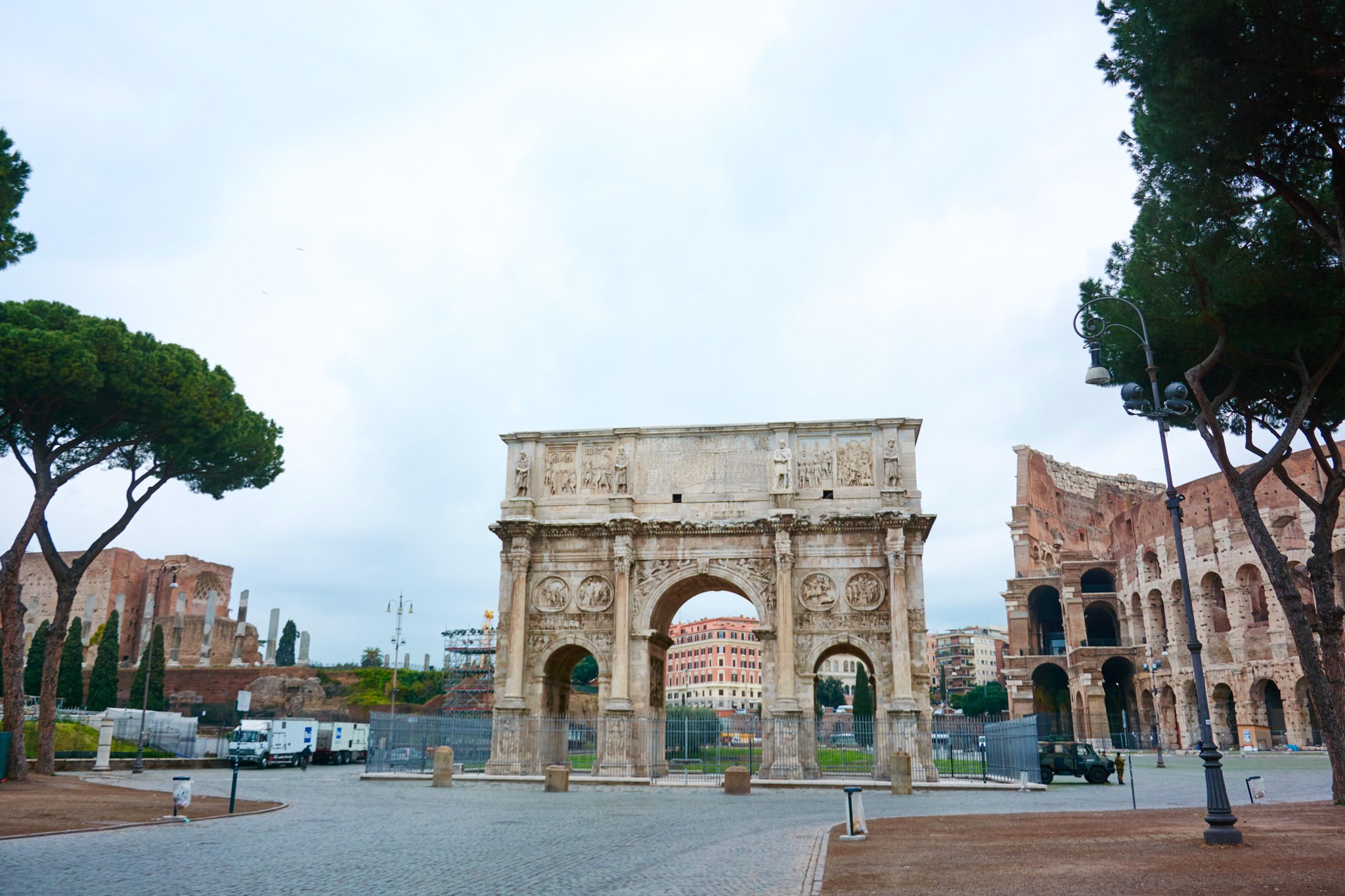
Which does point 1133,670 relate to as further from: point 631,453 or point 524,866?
point 524,866

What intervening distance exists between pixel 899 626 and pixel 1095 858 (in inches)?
676

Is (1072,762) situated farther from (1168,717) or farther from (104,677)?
(104,677)

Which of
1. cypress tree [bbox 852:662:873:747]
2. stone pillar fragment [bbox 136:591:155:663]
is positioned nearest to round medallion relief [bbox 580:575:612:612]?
cypress tree [bbox 852:662:873:747]

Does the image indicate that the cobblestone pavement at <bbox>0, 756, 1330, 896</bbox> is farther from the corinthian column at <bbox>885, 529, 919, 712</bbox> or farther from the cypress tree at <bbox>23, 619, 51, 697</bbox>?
the cypress tree at <bbox>23, 619, 51, 697</bbox>

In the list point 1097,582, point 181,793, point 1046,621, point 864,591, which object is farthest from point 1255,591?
point 181,793

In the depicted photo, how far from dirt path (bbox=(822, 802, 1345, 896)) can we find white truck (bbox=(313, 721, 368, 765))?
31.8 metres

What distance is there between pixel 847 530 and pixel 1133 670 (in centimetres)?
3309

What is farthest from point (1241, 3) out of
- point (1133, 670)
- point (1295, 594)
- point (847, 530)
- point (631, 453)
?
point (1133, 670)

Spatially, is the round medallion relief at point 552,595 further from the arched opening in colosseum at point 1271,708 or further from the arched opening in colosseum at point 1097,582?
the arched opening in colosseum at point 1097,582

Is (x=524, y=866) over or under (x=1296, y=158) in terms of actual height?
under

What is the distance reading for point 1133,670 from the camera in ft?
169

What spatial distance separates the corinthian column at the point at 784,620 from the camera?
26.1 meters

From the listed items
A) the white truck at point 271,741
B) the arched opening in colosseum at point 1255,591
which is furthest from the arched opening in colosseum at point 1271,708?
the white truck at point 271,741

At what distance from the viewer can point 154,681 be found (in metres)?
50.2
